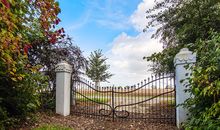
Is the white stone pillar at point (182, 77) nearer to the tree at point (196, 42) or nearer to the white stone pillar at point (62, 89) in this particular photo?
the tree at point (196, 42)

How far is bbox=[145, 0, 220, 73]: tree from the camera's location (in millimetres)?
9164

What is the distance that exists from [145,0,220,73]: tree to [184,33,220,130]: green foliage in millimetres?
2677

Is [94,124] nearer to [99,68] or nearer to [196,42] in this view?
[196,42]

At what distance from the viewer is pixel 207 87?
4.59 meters

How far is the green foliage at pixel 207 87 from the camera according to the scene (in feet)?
14.9

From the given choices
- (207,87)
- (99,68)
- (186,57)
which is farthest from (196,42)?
(99,68)

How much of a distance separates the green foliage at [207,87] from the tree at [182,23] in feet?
8.78

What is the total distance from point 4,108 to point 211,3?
6955 mm

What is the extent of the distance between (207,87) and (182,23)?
604 cm

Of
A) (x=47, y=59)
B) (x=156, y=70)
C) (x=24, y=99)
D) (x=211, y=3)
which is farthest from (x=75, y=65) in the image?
(x=211, y=3)

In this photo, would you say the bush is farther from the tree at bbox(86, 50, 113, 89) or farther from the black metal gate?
the tree at bbox(86, 50, 113, 89)

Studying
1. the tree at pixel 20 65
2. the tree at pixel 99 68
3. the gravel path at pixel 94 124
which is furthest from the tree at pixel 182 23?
the tree at pixel 99 68

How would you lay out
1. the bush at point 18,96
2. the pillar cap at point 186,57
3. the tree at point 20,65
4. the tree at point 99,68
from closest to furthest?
the tree at point 20,65 < the bush at point 18,96 < the pillar cap at point 186,57 < the tree at point 99,68

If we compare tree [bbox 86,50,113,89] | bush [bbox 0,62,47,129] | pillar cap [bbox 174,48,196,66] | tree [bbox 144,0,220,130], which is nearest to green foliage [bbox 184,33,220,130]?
tree [bbox 144,0,220,130]
